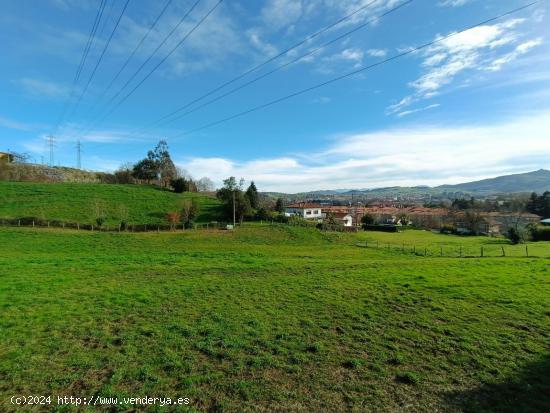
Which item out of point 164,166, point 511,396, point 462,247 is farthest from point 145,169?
point 511,396

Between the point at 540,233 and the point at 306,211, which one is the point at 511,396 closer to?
the point at 540,233

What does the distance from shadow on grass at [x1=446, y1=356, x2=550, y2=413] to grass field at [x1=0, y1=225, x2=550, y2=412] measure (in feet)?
0.09

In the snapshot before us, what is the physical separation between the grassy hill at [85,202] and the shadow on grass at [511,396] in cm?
4156

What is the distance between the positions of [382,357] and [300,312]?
125 inches

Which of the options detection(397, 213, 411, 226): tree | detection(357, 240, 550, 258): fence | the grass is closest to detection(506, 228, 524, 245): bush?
the grass

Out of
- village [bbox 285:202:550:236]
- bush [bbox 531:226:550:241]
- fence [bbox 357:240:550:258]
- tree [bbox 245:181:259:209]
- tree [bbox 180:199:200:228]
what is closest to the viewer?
fence [bbox 357:240:550:258]

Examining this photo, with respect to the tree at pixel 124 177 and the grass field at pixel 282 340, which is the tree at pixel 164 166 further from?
the grass field at pixel 282 340

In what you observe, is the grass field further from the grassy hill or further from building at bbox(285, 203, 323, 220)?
building at bbox(285, 203, 323, 220)

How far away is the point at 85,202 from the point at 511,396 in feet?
171

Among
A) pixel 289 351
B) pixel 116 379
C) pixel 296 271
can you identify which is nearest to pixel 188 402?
pixel 116 379

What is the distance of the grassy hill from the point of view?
1542 inches

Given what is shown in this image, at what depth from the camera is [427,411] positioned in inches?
188

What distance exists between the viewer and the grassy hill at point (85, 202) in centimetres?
3916

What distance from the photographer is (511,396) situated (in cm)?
518
